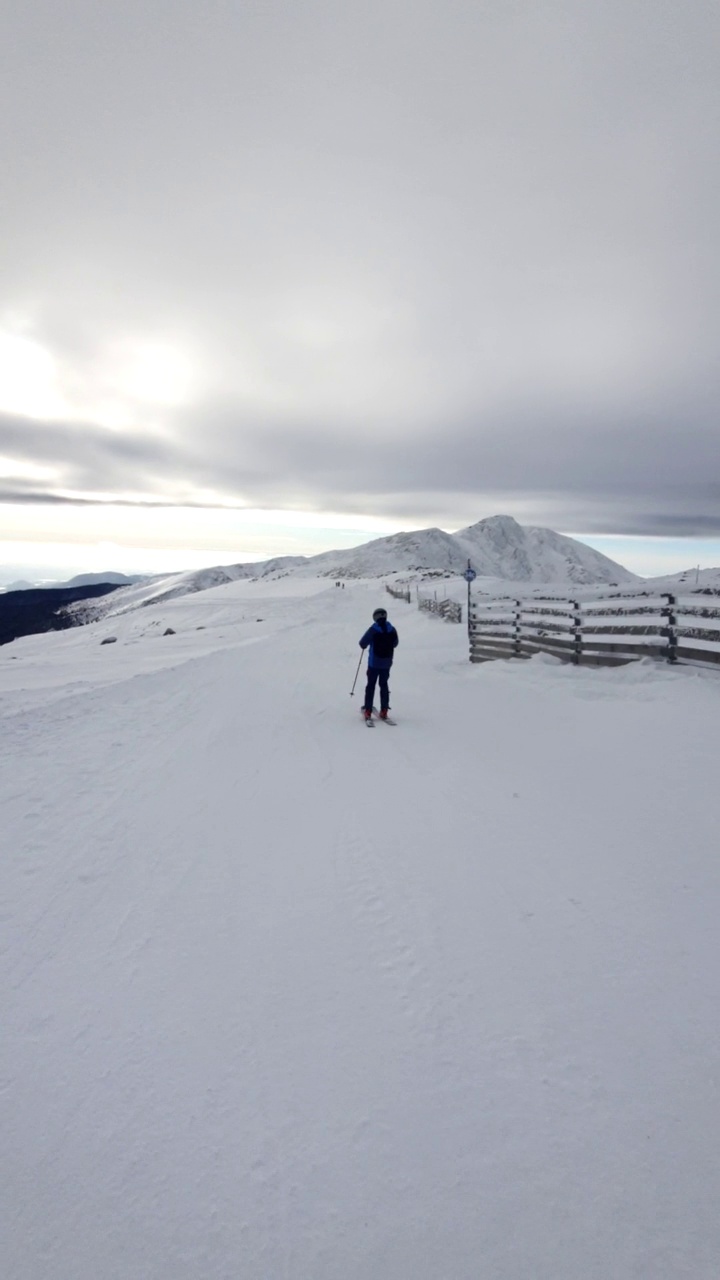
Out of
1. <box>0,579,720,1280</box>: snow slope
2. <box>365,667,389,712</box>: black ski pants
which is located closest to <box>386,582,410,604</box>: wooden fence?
<box>365,667,389,712</box>: black ski pants

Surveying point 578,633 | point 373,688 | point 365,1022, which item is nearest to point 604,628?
point 578,633

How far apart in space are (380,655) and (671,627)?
530 centimetres

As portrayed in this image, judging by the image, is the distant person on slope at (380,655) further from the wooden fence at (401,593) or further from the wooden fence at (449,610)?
the wooden fence at (401,593)

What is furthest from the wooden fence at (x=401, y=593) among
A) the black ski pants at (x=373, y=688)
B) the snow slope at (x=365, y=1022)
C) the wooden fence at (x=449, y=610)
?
the snow slope at (x=365, y=1022)

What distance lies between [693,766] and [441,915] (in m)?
4.33

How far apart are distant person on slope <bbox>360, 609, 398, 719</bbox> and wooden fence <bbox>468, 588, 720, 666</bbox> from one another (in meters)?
4.33

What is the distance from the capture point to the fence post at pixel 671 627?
11.1 m

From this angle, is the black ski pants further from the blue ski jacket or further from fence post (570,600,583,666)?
fence post (570,600,583,666)

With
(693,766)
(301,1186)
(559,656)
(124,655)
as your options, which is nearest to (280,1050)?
(301,1186)

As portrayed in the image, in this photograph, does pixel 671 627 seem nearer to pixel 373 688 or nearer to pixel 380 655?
pixel 380 655

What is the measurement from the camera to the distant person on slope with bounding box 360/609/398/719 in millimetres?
10508

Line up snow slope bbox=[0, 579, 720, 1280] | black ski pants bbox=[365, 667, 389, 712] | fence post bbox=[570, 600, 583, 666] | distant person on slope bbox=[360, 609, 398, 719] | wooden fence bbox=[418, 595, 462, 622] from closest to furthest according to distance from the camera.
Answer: snow slope bbox=[0, 579, 720, 1280], distant person on slope bbox=[360, 609, 398, 719], black ski pants bbox=[365, 667, 389, 712], fence post bbox=[570, 600, 583, 666], wooden fence bbox=[418, 595, 462, 622]

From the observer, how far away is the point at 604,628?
13.6 metres

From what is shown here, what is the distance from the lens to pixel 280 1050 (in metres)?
3.27
